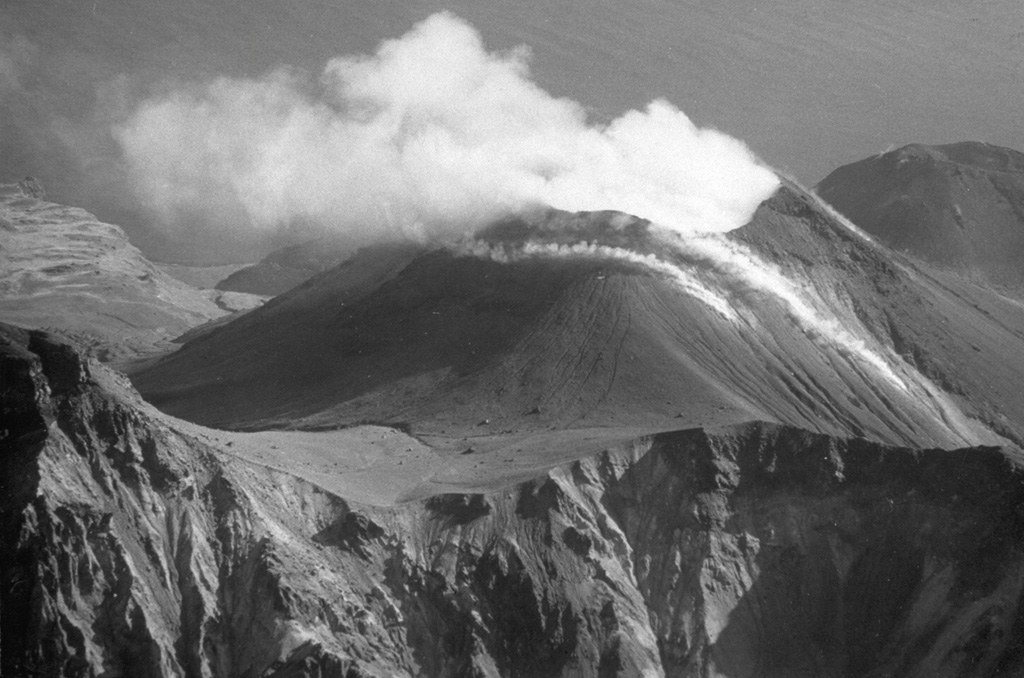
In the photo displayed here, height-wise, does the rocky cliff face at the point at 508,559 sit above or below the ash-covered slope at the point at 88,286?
below

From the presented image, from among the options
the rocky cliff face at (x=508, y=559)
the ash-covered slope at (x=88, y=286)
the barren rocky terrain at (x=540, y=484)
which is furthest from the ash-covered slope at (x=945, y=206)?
the rocky cliff face at (x=508, y=559)

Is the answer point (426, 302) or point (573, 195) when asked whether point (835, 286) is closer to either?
point (573, 195)

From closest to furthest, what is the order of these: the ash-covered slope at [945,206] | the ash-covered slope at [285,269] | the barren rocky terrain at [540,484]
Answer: the barren rocky terrain at [540,484] < the ash-covered slope at [945,206] < the ash-covered slope at [285,269]

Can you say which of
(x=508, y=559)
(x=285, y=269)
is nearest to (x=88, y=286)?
(x=285, y=269)

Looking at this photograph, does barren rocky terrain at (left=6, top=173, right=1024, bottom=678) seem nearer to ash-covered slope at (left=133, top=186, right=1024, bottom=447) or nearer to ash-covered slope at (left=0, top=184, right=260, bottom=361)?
ash-covered slope at (left=133, top=186, right=1024, bottom=447)

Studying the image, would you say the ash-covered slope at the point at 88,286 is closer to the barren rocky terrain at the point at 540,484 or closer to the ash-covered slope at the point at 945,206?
the barren rocky terrain at the point at 540,484

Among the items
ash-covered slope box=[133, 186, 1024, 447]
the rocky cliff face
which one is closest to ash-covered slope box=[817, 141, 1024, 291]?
ash-covered slope box=[133, 186, 1024, 447]
